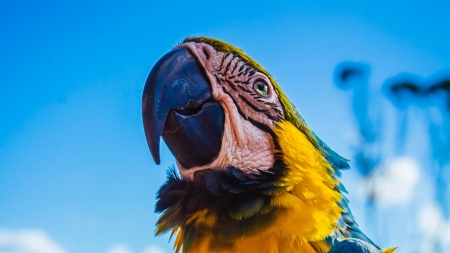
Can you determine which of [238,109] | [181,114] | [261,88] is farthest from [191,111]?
[261,88]

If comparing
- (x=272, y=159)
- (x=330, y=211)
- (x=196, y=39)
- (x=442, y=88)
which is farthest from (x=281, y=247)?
(x=442, y=88)

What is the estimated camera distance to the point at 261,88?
2.67 meters

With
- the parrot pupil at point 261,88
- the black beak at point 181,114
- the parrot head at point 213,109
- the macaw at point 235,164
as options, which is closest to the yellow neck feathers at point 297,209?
the macaw at point 235,164

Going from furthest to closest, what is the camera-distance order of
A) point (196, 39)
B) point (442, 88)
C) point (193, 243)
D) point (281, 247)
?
point (442, 88), point (196, 39), point (193, 243), point (281, 247)

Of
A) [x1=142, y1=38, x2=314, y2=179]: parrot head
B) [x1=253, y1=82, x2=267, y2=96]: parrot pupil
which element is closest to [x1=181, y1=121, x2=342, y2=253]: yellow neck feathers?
[x1=142, y1=38, x2=314, y2=179]: parrot head

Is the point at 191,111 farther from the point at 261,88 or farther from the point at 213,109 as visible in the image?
the point at 261,88

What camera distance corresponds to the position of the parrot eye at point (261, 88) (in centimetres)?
265

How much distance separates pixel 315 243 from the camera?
85.4 inches

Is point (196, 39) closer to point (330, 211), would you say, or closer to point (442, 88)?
point (330, 211)

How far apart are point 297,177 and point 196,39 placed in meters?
0.95

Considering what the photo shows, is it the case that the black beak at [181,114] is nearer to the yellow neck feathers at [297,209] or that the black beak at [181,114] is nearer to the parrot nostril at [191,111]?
the parrot nostril at [191,111]

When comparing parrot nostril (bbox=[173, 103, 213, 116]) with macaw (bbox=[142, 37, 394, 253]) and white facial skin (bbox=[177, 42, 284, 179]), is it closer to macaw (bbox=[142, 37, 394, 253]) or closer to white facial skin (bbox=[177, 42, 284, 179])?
macaw (bbox=[142, 37, 394, 253])

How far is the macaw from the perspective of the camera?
85.5 inches

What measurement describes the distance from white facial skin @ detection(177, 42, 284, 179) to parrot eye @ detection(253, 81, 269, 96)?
1 centimetres
